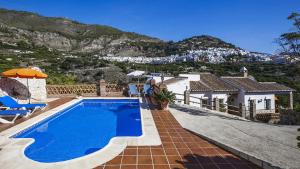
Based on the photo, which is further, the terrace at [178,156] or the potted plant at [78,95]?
the potted plant at [78,95]

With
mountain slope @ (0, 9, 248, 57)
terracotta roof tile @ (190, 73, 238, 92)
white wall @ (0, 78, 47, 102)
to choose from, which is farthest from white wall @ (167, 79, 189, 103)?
mountain slope @ (0, 9, 248, 57)

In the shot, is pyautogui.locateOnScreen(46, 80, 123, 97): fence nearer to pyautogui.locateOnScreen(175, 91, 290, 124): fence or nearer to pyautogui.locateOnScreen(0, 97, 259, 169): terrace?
pyautogui.locateOnScreen(175, 91, 290, 124): fence

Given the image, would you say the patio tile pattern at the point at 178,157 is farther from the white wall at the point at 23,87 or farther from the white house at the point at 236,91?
the white house at the point at 236,91

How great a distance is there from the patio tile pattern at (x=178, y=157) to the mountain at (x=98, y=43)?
58240 millimetres

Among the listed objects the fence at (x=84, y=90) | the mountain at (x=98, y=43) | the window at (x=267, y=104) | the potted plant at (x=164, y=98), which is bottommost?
the window at (x=267, y=104)

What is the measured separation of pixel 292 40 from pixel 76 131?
8.24 meters

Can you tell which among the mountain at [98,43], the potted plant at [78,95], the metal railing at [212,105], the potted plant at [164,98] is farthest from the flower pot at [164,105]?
the mountain at [98,43]

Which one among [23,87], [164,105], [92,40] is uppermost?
[92,40]

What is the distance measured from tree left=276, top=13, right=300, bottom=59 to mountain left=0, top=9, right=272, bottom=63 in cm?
5438

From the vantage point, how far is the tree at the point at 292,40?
28.4 ft

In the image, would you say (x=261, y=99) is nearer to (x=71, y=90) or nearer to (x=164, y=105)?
(x=164, y=105)

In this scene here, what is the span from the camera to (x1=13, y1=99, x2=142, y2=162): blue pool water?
19.5 feet

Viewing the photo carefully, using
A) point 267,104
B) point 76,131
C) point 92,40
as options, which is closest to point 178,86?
point 76,131

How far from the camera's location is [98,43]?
8719 cm
